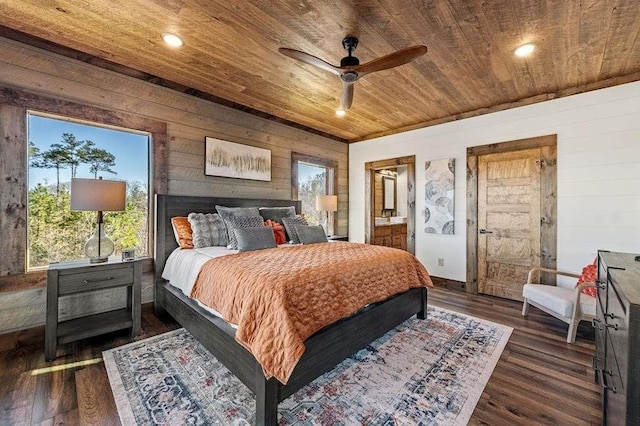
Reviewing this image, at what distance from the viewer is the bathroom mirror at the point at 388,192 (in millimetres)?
6600

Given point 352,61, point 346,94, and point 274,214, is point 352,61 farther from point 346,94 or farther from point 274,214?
point 274,214

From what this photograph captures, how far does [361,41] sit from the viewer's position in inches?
93.7

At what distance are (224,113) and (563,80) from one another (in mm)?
4200

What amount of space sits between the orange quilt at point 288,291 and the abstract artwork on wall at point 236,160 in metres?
1.65

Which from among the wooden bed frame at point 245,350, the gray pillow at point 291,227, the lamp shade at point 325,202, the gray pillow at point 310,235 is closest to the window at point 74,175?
the wooden bed frame at point 245,350

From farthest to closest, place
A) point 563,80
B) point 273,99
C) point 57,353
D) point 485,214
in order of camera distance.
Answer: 1. point 485,214
2. point 273,99
3. point 563,80
4. point 57,353

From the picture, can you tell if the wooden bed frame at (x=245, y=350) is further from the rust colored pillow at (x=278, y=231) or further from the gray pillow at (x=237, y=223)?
the rust colored pillow at (x=278, y=231)

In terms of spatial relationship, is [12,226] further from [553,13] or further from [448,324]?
[553,13]

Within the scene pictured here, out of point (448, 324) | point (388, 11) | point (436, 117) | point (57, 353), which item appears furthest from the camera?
point (436, 117)

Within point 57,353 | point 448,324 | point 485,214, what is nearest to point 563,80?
point 485,214

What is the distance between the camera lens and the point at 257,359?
1526mm

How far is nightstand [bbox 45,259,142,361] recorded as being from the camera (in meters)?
2.22

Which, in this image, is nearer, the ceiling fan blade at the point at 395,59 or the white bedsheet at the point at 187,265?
the ceiling fan blade at the point at 395,59

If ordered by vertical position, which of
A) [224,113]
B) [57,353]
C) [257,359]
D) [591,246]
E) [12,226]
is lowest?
[57,353]
